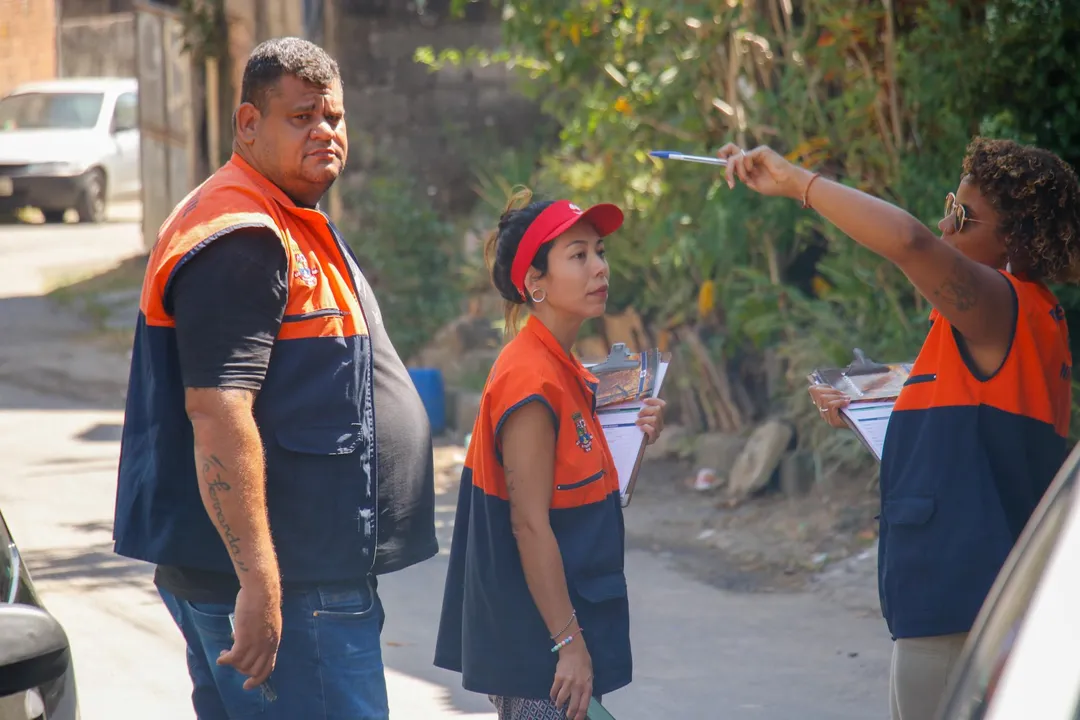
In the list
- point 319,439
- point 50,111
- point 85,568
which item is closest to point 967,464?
point 319,439

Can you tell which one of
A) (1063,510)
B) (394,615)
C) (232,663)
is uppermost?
(1063,510)

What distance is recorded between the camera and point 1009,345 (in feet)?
8.93

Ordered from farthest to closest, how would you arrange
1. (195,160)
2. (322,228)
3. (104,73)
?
(104,73) < (195,160) < (322,228)

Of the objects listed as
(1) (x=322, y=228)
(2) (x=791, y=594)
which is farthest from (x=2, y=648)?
(2) (x=791, y=594)

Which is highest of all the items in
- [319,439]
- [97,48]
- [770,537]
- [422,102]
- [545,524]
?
[319,439]

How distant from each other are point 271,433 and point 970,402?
1.40m

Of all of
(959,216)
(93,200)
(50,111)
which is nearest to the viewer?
(959,216)

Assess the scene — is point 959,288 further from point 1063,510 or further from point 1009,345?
point 1063,510

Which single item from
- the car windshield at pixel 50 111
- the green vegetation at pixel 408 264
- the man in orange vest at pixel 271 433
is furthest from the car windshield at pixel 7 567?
the car windshield at pixel 50 111

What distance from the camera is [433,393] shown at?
9008 millimetres

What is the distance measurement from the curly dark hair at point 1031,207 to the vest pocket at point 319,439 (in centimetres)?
142

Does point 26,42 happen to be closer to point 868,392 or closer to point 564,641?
point 868,392

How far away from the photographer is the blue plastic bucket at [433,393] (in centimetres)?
897

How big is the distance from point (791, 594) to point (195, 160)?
10.5 meters
